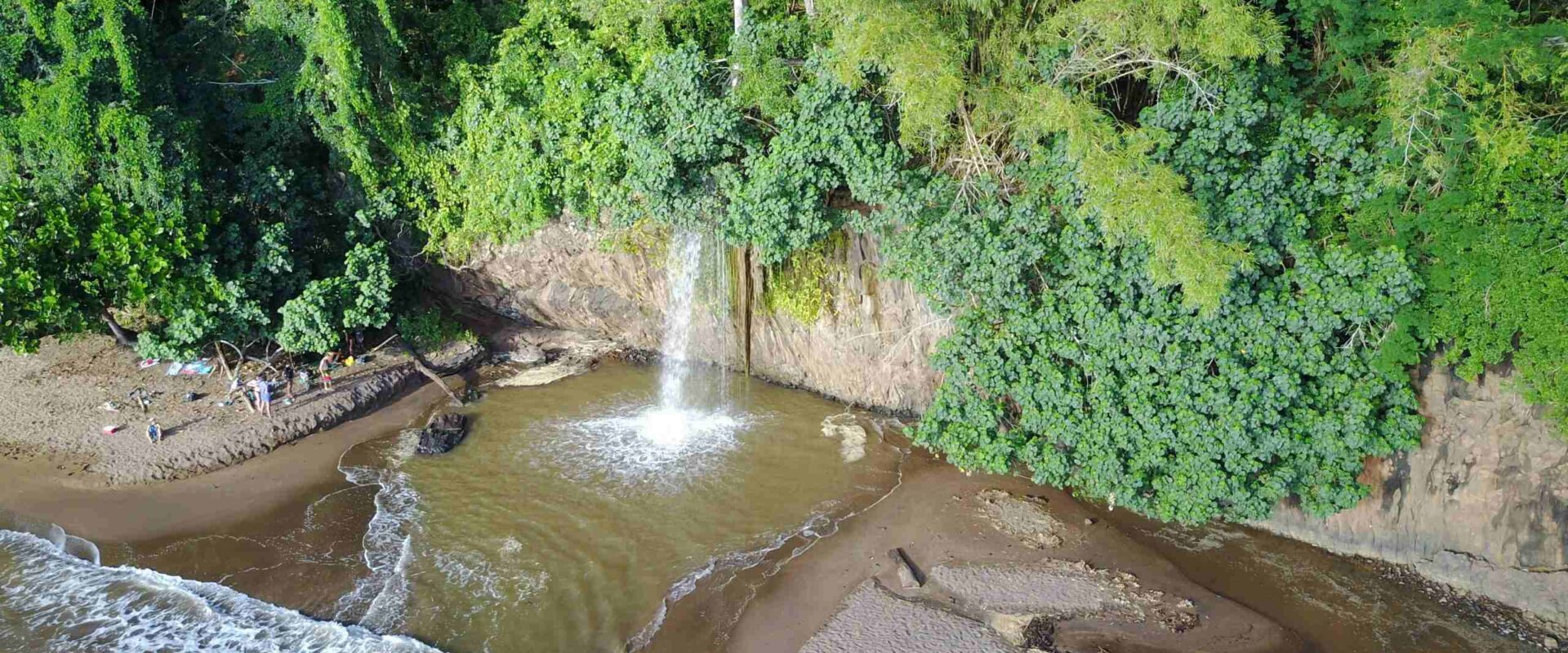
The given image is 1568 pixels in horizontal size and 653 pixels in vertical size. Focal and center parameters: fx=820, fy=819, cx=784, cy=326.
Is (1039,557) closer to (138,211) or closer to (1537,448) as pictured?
(1537,448)

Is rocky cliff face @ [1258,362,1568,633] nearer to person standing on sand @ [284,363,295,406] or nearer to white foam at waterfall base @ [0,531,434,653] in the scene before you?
white foam at waterfall base @ [0,531,434,653]

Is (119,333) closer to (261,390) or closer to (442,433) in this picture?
(261,390)

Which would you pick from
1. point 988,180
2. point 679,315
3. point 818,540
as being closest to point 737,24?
point 988,180

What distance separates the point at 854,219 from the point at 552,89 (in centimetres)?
611

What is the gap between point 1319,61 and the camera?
1102 centimetres

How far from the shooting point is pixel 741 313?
15805 millimetres

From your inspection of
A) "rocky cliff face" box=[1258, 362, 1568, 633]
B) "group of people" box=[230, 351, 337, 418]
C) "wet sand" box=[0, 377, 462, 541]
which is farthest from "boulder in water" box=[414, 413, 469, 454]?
"rocky cliff face" box=[1258, 362, 1568, 633]

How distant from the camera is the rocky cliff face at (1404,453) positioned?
10.4 m

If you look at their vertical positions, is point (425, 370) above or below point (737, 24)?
below

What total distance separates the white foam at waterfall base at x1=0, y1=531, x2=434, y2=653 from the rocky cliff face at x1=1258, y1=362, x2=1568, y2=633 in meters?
12.9

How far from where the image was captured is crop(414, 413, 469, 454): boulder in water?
14484 millimetres

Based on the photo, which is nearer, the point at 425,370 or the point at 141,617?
the point at 141,617

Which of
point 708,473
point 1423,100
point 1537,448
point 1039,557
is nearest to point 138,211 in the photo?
point 708,473

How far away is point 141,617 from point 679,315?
9.48 meters
